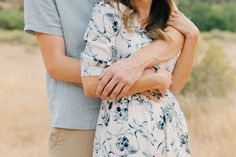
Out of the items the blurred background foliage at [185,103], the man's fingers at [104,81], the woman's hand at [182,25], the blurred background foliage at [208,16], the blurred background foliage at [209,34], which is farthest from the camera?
the blurred background foliage at [208,16]

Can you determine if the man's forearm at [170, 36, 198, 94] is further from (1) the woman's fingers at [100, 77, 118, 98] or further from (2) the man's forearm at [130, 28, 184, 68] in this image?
(1) the woman's fingers at [100, 77, 118, 98]

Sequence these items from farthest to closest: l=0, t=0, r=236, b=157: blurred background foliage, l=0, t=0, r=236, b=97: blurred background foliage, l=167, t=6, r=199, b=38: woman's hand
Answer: l=0, t=0, r=236, b=97: blurred background foliage < l=0, t=0, r=236, b=157: blurred background foliage < l=167, t=6, r=199, b=38: woman's hand

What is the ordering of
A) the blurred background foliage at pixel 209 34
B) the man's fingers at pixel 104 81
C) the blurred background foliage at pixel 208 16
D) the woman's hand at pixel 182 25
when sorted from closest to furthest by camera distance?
the man's fingers at pixel 104 81
the woman's hand at pixel 182 25
the blurred background foliage at pixel 209 34
the blurred background foliage at pixel 208 16

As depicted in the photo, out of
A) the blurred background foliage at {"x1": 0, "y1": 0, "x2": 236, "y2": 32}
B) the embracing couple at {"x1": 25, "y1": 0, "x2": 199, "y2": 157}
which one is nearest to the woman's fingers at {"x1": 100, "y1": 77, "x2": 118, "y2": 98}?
the embracing couple at {"x1": 25, "y1": 0, "x2": 199, "y2": 157}

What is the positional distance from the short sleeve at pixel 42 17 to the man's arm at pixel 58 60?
20 millimetres

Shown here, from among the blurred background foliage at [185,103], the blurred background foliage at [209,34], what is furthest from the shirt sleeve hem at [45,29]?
the blurred background foliage at [209,34]

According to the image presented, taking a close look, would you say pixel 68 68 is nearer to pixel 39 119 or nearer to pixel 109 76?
pixel 109 76

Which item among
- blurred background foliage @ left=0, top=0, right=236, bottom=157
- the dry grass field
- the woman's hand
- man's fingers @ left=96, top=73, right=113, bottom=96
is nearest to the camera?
man's fingers @ left=96, top=73, right=113, bottom=96

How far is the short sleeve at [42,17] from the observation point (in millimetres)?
2107

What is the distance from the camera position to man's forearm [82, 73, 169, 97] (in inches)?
81.4

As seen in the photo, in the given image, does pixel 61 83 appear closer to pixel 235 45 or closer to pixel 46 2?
pixel 46 2

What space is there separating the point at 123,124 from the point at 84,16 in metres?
0.33

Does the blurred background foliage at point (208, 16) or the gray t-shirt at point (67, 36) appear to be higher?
the gray t-shirt at point (67, 36)

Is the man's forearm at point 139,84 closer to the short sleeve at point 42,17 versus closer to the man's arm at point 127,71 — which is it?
the man's arm at point 127,71
